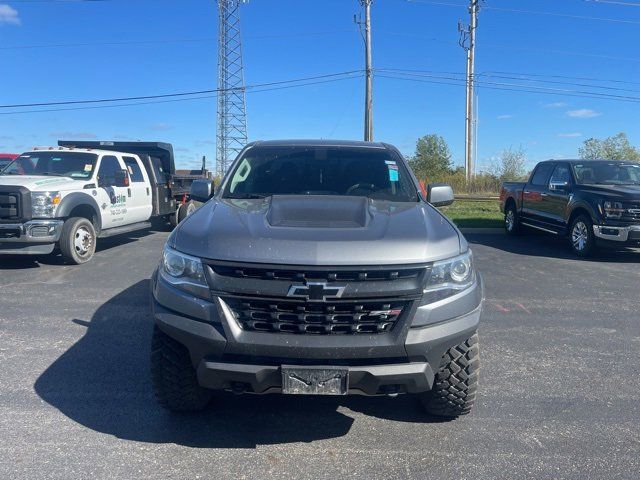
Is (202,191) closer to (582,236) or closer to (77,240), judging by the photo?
(77,240)

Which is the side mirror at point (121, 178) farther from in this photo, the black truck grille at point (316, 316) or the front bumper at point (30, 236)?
the black truck grille at point (316, 316)

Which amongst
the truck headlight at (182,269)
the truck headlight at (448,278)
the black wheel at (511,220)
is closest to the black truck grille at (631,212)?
the black wheel at (511,220)

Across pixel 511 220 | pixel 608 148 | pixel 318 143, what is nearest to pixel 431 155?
pixel 608 148

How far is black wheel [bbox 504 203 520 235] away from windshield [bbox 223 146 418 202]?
29.1 feet

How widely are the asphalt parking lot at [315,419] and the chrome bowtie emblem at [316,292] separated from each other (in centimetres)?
100

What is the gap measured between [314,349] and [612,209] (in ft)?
27.9

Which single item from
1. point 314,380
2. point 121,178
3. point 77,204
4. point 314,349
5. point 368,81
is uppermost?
point 368,81

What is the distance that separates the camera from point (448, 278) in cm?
314

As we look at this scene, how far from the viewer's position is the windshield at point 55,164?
382 inches

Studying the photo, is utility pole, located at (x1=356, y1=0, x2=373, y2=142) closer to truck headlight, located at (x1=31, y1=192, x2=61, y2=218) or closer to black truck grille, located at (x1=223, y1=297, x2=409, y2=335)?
truck headlight, located at (x1=31, y1=192, x2=61, y2=218)

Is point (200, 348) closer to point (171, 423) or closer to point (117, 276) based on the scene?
point (171, 423)

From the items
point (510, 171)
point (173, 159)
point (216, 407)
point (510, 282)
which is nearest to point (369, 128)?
point (510, 171)

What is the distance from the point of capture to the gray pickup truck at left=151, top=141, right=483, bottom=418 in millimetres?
2955

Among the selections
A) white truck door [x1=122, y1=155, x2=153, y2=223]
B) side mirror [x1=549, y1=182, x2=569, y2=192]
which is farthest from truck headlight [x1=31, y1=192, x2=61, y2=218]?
side mirror [x1=549, y1=182, x2=569, y2=192]
